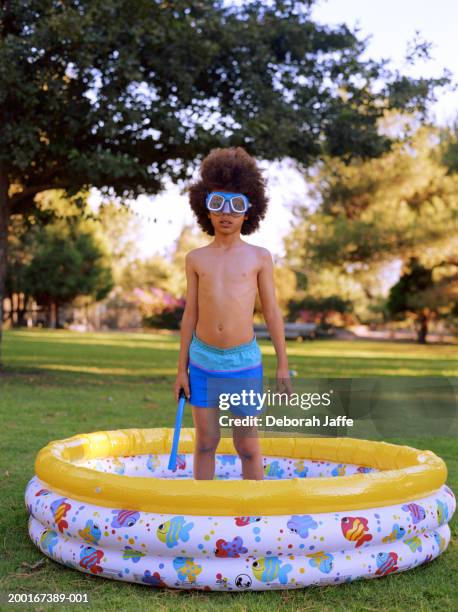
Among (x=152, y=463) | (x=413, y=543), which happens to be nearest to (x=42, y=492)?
(x=152, y=463)

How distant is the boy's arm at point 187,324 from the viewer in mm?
3734

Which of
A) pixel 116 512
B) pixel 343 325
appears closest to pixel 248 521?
pixel 116 512

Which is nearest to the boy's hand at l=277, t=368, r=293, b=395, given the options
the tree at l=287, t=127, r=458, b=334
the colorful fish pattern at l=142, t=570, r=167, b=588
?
the colorful fish pattern at l=142, t=570, r=167, b=588

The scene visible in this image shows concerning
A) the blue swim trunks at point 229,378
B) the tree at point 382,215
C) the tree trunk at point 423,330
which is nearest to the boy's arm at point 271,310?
the blue swim trunks at point 229,378

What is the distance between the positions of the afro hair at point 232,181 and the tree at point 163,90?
231 inches

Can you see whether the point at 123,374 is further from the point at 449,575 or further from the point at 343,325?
the point at 343,325

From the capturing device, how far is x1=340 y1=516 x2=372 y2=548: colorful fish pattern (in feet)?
10.00

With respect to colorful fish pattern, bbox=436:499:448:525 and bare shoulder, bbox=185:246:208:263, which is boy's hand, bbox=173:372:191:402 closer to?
bare shoulder, bbox=185:246:208:263

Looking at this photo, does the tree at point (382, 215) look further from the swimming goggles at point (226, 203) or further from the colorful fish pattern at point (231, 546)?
the colorful fish pattern at point (231, 546)

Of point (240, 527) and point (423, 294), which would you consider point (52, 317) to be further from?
point (240, 527)

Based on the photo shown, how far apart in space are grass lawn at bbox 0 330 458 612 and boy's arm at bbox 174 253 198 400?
102cm

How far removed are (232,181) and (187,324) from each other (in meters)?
0.77

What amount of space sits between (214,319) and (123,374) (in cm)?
942

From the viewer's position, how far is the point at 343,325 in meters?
34.3
